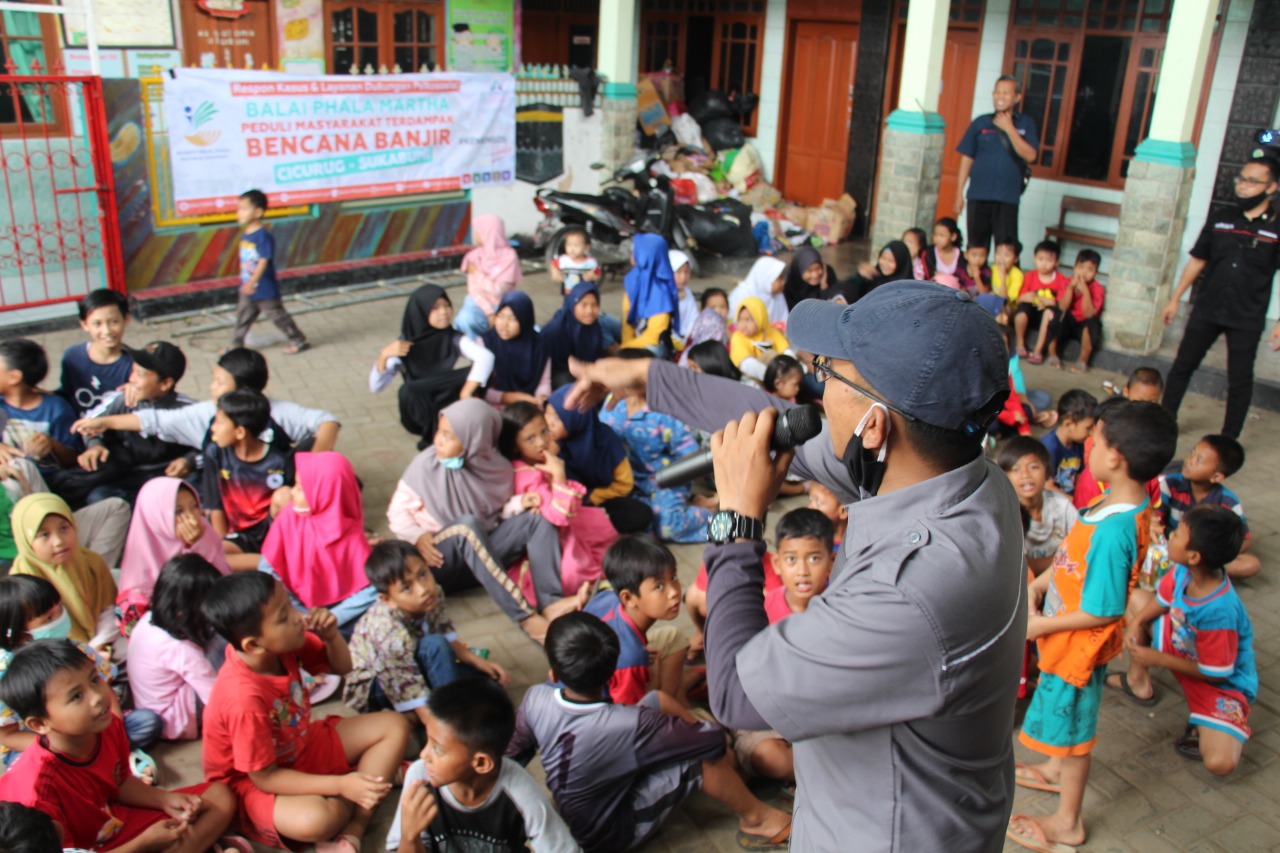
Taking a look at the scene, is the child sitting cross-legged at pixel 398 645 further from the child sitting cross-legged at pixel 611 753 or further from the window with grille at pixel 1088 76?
the window with grille at pixel 1088 76

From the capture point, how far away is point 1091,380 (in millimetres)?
7734

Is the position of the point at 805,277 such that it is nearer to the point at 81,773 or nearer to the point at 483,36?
the point at 483,36

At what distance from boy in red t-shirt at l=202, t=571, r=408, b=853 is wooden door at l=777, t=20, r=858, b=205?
1000cm

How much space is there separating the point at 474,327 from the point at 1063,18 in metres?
6.33

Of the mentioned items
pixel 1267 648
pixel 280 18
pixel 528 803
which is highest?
pixel 280 18

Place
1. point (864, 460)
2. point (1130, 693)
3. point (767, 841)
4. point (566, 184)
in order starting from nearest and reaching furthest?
point (864, 460) → point (767, 841) → point (1130, 693) → point (566, 184)

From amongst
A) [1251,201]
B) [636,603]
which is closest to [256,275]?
[636,603]

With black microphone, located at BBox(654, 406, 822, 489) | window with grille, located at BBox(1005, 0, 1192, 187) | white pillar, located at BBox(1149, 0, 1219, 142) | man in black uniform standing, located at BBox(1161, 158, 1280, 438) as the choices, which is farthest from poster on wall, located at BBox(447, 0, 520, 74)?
black microphone, located at BBox(654, 406, 822, 489)

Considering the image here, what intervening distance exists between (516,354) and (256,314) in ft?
7.99

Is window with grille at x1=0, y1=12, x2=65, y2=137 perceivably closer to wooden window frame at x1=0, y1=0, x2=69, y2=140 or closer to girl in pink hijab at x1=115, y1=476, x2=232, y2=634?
wooden window frame at x1=0, y1=0, x2=69, y2=140

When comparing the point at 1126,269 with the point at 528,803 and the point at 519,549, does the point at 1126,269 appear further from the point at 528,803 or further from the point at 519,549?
the point at 528,803

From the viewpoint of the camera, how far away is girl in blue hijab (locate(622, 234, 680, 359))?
6.91 metres

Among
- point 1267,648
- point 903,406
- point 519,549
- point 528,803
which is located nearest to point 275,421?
point 519,549

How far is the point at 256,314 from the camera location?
24.7 feet
